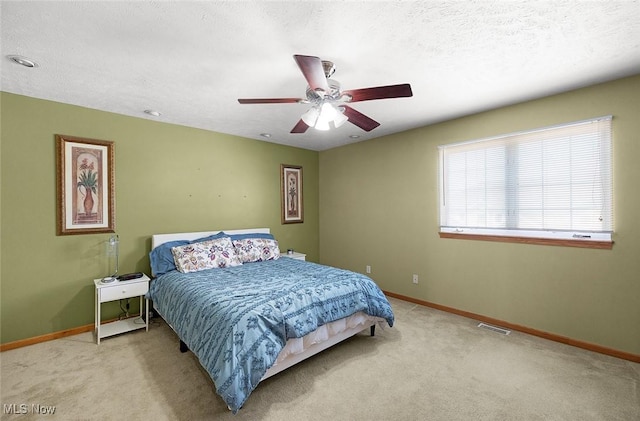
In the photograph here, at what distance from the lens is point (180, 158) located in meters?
3.81

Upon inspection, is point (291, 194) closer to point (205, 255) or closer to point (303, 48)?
point (205, 255)

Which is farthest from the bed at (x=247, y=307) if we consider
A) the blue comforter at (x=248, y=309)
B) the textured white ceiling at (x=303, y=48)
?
the textured white ceiling at (x=303, y=48)

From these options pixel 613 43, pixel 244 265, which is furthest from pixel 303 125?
pixel 613 43

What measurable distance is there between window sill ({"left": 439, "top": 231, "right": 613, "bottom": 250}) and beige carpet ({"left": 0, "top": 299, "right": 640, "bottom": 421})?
1.00 m

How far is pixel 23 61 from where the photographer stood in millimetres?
2152

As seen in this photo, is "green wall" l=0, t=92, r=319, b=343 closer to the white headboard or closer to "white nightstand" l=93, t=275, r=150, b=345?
the white headboard

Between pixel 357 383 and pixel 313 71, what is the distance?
229cm

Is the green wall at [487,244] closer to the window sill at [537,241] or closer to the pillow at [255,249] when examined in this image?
the window sill at [537,241]

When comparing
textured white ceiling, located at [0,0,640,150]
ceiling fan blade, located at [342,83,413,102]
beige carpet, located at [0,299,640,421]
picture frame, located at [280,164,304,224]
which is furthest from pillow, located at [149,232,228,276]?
ceiling fan blade, located at [342,83,413,102]

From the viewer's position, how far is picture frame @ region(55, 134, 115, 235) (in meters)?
2.98

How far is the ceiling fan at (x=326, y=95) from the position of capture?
1.78 m

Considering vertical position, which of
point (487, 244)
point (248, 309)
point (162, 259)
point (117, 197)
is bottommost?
point (248, 309)

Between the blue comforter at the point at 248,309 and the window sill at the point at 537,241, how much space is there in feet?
4.83

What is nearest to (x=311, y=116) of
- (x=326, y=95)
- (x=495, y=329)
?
(x=326, y=95)
